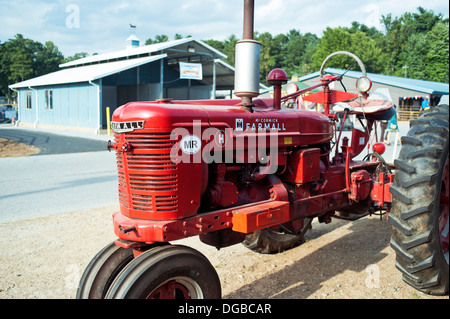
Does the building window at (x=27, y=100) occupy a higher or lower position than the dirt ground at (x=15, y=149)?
higher

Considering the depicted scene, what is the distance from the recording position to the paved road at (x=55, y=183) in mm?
5777

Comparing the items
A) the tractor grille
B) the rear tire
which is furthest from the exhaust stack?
the rear tire

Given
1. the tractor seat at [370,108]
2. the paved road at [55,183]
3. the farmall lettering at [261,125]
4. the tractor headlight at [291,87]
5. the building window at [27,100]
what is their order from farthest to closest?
1. the building window at [27,100]
2. the paved road at [55,183]
3. the tractor seat at [370,108]
4. the tractor headlight at [291,87]
5. the farmall lettering at [261,125]

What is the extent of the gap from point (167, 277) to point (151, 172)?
660mm

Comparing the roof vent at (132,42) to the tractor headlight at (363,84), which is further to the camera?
the roof vent at (132,42)

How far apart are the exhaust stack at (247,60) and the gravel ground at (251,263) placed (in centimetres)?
181

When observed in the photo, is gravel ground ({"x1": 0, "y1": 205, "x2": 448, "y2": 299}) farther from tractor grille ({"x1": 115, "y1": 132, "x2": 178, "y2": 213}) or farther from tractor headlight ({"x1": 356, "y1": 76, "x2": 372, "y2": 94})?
tractor headlight ({"x1": 356, "y1": 76, "x2": 372, "y2": 94})

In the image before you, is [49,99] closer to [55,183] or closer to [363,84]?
[55,183]

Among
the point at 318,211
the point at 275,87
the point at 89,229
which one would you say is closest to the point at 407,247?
the point at 318,211

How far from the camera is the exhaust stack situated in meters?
2.70

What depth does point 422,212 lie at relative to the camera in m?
2.95

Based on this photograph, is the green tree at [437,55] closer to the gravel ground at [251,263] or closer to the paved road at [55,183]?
the paved road at [55,183]

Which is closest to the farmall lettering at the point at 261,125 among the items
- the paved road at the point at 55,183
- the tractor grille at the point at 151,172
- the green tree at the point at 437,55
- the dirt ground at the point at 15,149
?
the tractor grille at the point at 151,172

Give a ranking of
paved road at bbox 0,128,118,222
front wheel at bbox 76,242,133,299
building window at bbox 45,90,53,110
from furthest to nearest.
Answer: building window at bbox 45,90,53,110 < paved road at bbox 0,128,118,222 < front wheel at bbox 76,242,133,299
